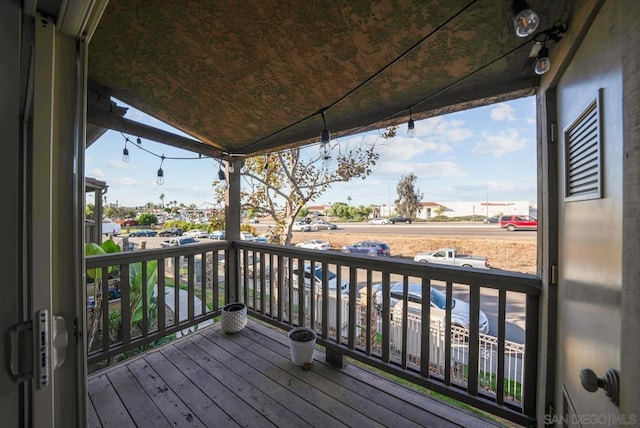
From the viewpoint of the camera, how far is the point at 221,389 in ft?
6.12

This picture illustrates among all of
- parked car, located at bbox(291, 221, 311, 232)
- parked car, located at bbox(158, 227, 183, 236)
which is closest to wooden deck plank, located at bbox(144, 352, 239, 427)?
parked car, located at bbox(158, 227, 183, 236)

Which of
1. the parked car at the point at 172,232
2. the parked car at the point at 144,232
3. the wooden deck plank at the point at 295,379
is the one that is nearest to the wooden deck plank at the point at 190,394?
the wooden deck plank at the point at 295,379

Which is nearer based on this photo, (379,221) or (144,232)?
(379,221)

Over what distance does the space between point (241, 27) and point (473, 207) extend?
13.4 ft

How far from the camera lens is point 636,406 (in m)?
0.53

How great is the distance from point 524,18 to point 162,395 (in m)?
2.84

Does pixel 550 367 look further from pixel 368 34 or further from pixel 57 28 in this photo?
pixel 57 28

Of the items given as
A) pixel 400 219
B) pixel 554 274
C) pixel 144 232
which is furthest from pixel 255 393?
pixel 144 232

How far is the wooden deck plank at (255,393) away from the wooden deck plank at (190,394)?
0.17 meters

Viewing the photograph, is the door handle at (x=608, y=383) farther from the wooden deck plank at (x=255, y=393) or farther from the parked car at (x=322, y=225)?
the parked car at (x=322, y=225)

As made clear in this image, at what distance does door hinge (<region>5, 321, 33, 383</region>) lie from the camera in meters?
0.55

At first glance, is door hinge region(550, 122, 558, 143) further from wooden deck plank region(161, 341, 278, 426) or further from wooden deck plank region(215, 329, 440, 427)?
wooden deck plank region(161, 341, 278, 426)

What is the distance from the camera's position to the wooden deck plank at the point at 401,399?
161cm

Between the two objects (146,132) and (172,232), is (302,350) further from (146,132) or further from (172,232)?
(172,232)
